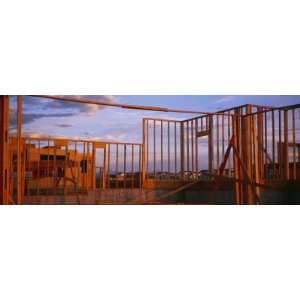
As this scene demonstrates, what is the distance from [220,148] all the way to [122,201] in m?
1.71

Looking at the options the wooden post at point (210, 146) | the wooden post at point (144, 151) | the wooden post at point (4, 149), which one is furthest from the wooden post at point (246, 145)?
the wooden post at point (4, 149)

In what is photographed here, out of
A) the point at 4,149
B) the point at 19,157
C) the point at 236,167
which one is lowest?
the point at 236,167

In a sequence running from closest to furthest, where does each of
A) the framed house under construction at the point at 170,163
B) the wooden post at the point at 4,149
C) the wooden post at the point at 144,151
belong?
1. the wooden post at the point at 4,149
2. the framed house under construction at the point at 170,163
3. the wooden post at the point at 144,151

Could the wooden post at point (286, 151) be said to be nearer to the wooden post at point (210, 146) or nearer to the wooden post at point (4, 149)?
the wooden post at point (210, 146)

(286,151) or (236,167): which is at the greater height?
(286,151)

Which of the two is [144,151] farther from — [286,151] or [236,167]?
[286,151]

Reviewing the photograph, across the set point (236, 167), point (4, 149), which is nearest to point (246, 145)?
point (236, 167)

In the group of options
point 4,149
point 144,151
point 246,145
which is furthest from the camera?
point 246,145

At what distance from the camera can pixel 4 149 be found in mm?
6941

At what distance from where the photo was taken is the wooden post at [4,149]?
22.5ft
